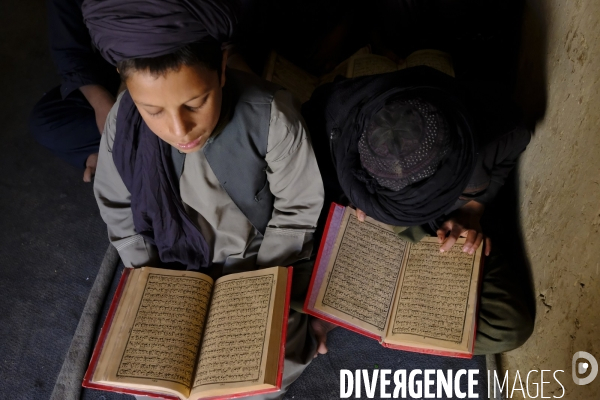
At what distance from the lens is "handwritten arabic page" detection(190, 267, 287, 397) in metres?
0.95

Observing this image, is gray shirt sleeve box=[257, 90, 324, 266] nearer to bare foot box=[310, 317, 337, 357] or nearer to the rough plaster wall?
bare foot box=[310, 317, 337, 357]

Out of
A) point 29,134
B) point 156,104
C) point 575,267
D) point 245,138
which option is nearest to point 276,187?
point 245,138

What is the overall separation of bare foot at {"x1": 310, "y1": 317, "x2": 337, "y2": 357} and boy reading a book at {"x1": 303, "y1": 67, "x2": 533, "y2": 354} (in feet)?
1.14

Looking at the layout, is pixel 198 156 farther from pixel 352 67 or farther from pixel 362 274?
pixel 352 67

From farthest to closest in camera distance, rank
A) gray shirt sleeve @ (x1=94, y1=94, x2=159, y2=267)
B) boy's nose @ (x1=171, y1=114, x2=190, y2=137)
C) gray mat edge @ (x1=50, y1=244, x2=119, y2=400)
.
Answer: gray mat edge @ (x1=50, y1=244, x2=119, y2=400) → gray shirt sleeve @ (x1=94, y1=94, x2=159, y2=267) → boy's nose @ (x1=171, y1=114, x2=190, y2=137)

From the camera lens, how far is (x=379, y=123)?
0.90 meters

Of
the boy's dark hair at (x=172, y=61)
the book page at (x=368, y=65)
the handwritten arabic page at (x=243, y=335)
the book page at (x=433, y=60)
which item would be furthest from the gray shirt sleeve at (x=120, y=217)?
the book page at (x=433, y=60)

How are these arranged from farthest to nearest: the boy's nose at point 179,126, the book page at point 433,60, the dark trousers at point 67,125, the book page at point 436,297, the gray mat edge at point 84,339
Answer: the dark trousers at point 67,125 → the book page at point 433,60 → the gray mat edge at point 84,339 → the book page at point 436,297 → the boy's nose at point 179,126

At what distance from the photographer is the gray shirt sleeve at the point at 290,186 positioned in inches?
42.9

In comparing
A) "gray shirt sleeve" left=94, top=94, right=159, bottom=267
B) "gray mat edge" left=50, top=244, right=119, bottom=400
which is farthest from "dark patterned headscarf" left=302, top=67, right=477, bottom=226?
"gray mat edge" left=50, top=244, right=119, bottom=400

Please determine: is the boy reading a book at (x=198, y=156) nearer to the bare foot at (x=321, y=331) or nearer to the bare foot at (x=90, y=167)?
the bare foot at (x=321, y=331)

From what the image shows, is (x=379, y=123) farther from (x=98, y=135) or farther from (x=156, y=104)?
(x=98, y=135)

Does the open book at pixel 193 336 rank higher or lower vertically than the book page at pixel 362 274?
lower

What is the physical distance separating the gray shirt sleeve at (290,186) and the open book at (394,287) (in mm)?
71
